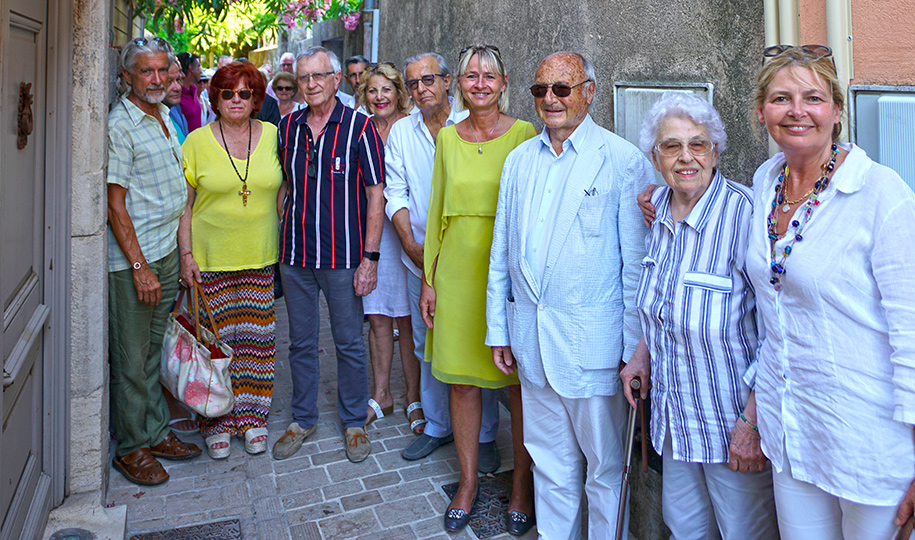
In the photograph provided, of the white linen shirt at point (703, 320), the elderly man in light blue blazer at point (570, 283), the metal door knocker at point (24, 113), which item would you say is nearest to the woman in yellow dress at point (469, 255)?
the elderly man in light blue blazer at point (570, 283)

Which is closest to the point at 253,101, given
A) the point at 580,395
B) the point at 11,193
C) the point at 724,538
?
the point at 11,193

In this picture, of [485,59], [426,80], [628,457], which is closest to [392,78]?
[426,80]

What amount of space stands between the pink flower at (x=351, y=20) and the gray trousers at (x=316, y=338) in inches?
282

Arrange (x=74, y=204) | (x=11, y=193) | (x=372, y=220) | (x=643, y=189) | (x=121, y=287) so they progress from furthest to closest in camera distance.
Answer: (x=372, y=220), (x=121, y=287), (x=74, y=204), (x=643, y=189), (x=11, y=193)

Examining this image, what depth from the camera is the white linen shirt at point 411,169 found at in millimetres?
4070

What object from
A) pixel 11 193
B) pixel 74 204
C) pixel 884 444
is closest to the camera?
pixel 884 444

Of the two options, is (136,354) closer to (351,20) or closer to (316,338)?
(316,338)

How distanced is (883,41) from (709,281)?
936 millimetres

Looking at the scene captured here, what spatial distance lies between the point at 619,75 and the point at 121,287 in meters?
2.59

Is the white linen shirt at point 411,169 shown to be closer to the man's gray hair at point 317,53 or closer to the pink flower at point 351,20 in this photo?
the man's gray hair at point 317,53

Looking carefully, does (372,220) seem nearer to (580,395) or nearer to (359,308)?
(359,308)

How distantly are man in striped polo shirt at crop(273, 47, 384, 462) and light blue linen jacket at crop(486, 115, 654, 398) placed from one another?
4.48 feet

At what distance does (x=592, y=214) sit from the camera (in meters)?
2.79

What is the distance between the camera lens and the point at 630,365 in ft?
8.87
